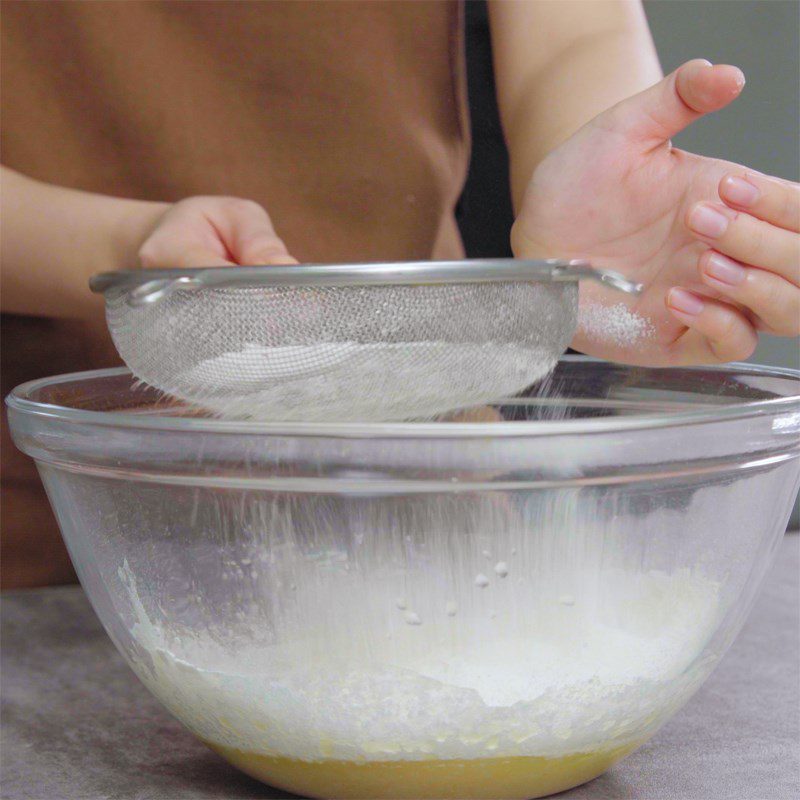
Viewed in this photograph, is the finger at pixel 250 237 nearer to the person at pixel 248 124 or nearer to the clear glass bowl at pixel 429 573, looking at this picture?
the person at pixel 248 124

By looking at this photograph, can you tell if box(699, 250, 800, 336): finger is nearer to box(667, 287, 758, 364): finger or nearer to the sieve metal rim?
box(667, 287, 758, 364): finger

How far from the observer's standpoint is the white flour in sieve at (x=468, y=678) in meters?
0.39

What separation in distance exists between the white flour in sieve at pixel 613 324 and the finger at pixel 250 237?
0.21m

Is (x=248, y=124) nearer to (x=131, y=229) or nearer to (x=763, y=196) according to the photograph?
(x=131, y=229)

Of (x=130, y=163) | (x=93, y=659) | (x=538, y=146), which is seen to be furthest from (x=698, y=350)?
(x=130, y=163)

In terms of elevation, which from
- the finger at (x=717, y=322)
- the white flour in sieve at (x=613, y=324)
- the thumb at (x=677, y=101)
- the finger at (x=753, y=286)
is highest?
the thumb at (x=677, y=101)

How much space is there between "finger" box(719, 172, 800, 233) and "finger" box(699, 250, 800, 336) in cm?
3

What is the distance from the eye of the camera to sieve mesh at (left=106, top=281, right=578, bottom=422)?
49 cm

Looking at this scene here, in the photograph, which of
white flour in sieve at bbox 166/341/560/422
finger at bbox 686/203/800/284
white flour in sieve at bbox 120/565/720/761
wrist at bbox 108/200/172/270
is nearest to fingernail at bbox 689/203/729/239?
finger at bbox 686/203/800/284

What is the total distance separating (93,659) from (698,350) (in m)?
0.47

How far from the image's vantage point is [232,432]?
376mm

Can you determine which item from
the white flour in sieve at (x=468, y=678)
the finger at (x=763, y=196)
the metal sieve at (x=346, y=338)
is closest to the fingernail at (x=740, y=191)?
the finger at (x=763, y=196)

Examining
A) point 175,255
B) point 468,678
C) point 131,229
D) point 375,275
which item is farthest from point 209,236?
point 468,678

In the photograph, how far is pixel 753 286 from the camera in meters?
0.56
